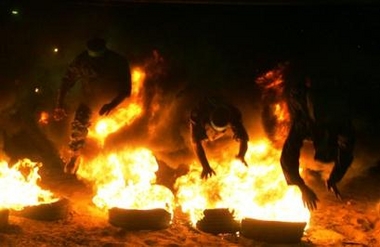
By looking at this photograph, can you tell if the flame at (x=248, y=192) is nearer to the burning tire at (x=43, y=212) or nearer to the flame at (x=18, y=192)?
the burning tire at (x=43, y=212)

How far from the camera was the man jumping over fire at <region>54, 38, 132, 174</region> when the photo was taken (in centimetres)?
1180

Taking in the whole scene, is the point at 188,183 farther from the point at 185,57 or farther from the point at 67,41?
the point at 67,41

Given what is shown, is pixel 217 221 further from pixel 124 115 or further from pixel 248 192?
pixel 124 115

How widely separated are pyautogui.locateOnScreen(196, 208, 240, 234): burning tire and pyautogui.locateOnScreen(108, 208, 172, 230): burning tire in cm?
85

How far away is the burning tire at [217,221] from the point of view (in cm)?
1055

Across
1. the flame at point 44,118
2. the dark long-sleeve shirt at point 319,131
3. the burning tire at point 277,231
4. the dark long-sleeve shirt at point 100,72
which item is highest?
the dark long-sleeve shirt at point 100,72

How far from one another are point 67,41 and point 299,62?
19.5 feet

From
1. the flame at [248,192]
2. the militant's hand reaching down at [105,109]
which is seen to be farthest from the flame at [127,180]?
the militant's hand reaching down at [105,109]

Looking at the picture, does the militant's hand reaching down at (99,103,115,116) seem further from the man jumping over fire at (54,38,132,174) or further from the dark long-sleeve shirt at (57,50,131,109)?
the dark long-sleeve shirt at (57,50,131,109)

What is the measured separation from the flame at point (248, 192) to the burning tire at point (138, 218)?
2.78 feet

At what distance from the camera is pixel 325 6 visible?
36.5 ft

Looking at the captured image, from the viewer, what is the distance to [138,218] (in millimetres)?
10469

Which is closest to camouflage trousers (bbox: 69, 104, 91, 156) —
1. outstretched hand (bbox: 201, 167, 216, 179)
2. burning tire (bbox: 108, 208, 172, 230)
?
burning tire (bbox: 108, 208, 172, 230)

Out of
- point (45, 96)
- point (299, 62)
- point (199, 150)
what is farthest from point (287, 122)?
point (45, 96)
